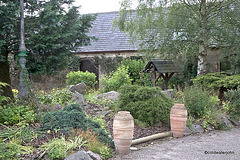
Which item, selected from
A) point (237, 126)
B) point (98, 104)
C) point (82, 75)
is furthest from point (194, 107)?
point (82, 75)

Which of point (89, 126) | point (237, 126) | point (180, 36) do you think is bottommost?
point (237, 126)

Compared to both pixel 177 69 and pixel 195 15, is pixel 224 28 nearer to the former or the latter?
pixel 195 15

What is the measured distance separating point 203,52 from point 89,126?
21.9ft

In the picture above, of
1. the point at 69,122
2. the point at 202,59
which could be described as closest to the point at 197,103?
the point at 202,59

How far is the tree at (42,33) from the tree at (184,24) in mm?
3524

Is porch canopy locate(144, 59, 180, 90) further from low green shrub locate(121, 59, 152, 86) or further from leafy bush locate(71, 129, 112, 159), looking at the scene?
leafy bush locate(71, 129, 112, 159)

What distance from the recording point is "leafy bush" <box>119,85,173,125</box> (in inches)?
248

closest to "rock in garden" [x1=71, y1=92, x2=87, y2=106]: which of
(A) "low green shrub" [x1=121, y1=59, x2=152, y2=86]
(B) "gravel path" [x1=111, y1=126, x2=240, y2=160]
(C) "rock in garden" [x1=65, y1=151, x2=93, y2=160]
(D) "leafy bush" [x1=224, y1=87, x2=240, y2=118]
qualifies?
(B) "gravel path" [x1=111, y1=126, x2=240, y2=160]

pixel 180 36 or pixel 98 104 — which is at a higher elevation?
pixel 180 36

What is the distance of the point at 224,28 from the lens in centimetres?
956

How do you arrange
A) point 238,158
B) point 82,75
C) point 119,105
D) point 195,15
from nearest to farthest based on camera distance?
point 238,158
point 119,105
point 195,15
point 82,75

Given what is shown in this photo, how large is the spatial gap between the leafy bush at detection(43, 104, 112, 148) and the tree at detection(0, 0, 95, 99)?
2.04m

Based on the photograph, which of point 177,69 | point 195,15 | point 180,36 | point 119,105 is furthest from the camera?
point 177,69

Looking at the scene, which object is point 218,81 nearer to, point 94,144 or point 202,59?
point 202,59
